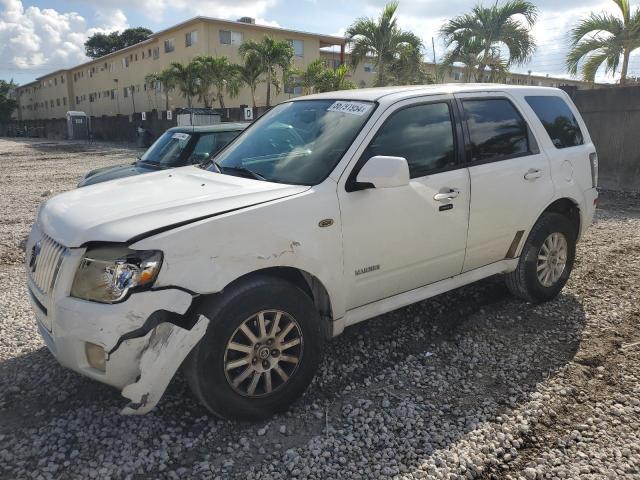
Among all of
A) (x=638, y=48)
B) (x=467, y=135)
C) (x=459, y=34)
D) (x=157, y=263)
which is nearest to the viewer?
(x=157, y=263)

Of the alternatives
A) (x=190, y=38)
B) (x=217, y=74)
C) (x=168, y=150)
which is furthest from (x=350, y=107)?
(x=190, y=38)

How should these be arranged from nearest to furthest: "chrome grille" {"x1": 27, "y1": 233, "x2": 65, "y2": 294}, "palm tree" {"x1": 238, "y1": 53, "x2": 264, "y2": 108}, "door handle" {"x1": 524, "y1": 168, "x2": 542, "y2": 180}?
"chrome grille" {"x1": 27, "y1": 233, "x2": 65, "y2": 294} → "door handle" {"x1": 524, "y1": 168, "x2": 542, "y2": 180} → "palm tree" {"x1": 238, "y1": 53, "x2": 264, "y2": 108}

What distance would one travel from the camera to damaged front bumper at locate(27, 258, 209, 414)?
2529 millimetres

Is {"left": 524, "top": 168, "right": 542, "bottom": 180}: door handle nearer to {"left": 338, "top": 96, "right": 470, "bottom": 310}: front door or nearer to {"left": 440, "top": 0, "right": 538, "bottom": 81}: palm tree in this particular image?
{"left": 338, "top": 96, "right": 470, "bottom": 310}: front door

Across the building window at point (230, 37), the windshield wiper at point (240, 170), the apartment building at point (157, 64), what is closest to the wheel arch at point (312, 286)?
the windshield wiper at point (240, 170)

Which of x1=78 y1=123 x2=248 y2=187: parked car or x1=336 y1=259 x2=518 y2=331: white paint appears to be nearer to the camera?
x1=336 y1=259 x2=518 y2=331: white paint

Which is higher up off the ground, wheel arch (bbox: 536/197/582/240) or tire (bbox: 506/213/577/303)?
wheel arch (bbox: 536/197/582/240)

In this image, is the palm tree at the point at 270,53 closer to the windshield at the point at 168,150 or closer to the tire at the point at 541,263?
the windshield at the point at 168,150

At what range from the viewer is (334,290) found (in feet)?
10.5

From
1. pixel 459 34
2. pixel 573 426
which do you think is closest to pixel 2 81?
pixel 459 34

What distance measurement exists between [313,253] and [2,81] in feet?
332

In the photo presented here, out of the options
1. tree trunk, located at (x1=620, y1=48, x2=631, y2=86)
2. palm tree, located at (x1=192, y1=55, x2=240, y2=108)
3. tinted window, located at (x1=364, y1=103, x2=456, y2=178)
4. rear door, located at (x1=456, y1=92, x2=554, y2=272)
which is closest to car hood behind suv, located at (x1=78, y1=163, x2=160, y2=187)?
tinted window, located at (x1=364, y1=103, x2=456, y2=178)

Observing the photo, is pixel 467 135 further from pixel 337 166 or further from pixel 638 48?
pixel 638 48

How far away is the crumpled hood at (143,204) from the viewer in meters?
2.66
